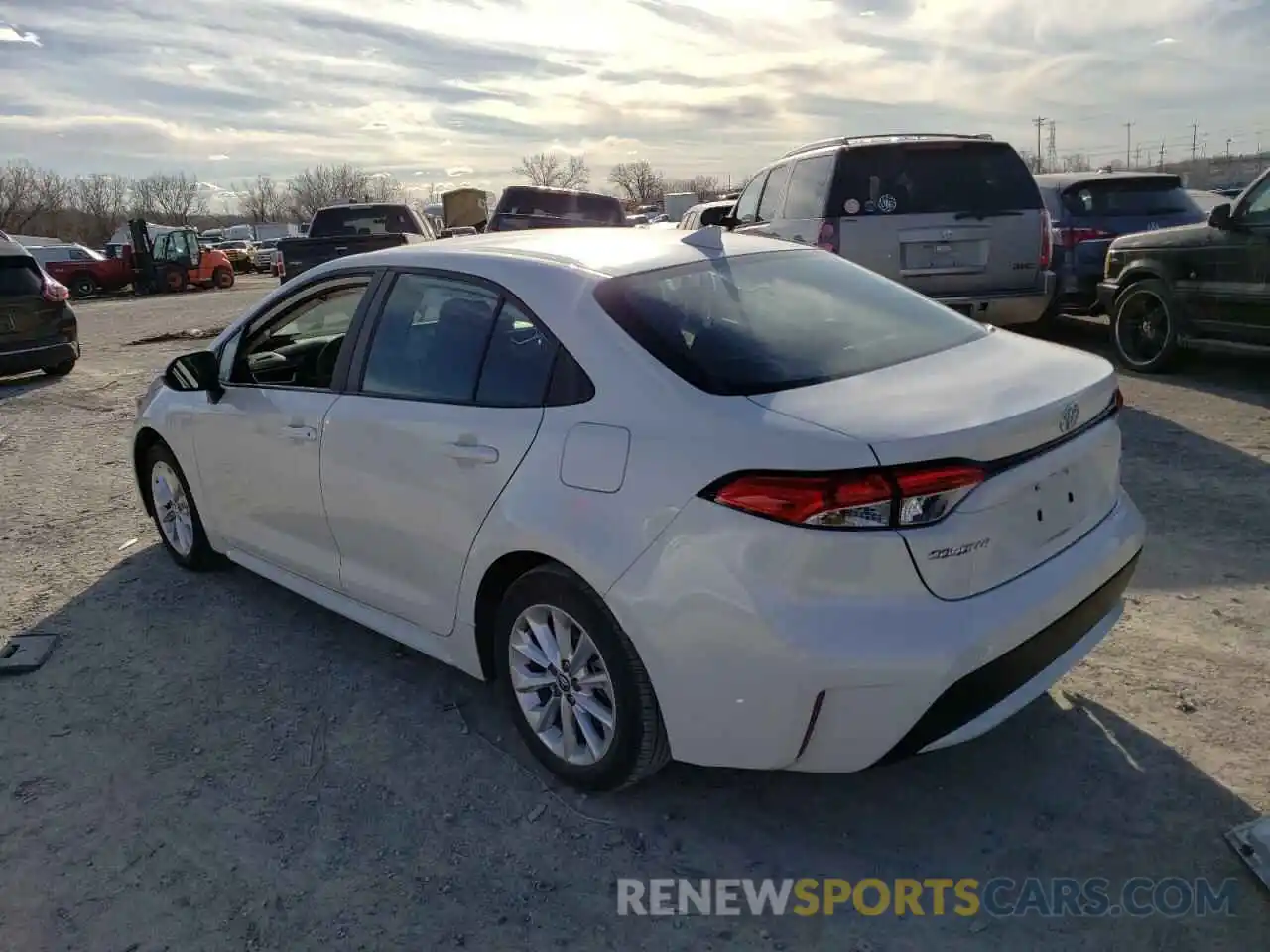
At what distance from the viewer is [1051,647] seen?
2.62 metres

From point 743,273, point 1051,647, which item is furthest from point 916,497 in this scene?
point 743,273

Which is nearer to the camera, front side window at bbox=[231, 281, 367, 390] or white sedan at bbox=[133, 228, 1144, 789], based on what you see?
white sedan at bbox=[133, 228, 1144, 789]

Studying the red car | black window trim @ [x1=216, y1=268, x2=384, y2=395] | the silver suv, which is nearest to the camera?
black window trim @ [x1=216, y1=268, x2=384, y2=395]

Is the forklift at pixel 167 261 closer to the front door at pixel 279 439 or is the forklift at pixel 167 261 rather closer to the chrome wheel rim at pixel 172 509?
the chrome wheel rim at pixel 172 509

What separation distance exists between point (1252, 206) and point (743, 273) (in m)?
5.68

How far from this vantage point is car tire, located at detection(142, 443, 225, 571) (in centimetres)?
474

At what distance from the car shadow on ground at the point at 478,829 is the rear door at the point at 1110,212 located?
7.52m

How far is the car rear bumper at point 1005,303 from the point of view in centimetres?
759

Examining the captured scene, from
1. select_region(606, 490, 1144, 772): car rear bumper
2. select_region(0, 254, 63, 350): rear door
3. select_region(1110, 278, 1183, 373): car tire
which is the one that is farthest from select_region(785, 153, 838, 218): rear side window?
select_region(0, 254, 63, 350): rear door

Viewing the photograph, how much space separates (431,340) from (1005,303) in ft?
18.6

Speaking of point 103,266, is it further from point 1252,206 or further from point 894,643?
point 894,643

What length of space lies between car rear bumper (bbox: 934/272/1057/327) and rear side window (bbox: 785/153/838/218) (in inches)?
48.3

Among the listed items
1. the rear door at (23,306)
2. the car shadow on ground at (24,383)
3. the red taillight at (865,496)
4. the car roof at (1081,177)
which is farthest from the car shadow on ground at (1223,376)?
the rear door at (23,306)

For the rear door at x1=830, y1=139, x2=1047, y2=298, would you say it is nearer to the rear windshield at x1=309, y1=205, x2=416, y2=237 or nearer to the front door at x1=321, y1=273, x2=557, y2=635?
the front door at x1=321, y1=273, x2=557, y2=635
